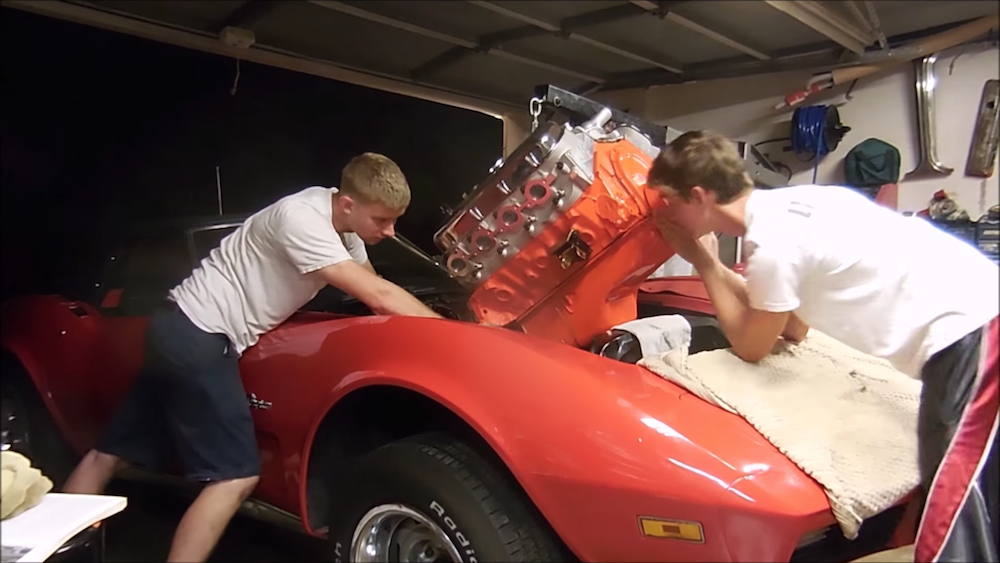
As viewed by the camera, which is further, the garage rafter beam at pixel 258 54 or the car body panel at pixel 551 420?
the garage rafter beam at pixel 258 54

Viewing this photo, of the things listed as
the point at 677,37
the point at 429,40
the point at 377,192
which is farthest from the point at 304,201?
the point at 677,37

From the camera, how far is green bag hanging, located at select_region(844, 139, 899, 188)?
904mm

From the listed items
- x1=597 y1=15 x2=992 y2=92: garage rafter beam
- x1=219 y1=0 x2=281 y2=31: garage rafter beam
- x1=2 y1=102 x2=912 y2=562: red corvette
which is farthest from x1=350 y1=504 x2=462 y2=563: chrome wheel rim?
x1=219 y1=0 x2=281 y2=31: garage rafter beam

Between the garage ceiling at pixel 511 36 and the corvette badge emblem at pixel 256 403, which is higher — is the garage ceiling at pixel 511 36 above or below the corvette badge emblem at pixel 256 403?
above

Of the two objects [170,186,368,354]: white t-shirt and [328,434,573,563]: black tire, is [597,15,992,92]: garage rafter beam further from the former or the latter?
[328,434,573,563]: black tire

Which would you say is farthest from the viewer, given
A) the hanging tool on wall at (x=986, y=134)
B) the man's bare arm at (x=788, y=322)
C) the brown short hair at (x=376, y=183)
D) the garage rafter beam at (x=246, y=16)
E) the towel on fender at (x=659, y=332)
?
the garage rafter beam at (x=246, y=16)

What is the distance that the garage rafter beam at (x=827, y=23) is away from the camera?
0.98m

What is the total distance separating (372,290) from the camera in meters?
1.25

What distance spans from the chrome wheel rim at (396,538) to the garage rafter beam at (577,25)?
838 mm

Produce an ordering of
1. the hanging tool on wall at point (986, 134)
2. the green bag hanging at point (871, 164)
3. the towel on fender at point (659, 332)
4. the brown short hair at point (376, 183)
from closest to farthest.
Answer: the hanging tool on wall at point (986, 134)
the green bag hanging at point (871, 164)
the towel on fender at point (659, 332)
the brown short hair at point (376, 183)

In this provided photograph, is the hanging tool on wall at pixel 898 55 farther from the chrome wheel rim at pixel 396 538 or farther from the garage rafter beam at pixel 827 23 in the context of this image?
the chrome wheel rim at pixel 396 538

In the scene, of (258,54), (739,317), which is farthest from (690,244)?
(258,54)

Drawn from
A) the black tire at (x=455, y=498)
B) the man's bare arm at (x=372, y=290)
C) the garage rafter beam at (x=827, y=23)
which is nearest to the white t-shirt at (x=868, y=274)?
the garage rafter beam at (x=827, y=23)

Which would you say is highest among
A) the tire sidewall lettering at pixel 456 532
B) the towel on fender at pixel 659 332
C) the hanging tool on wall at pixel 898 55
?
the hanging tool on wall at pixel 898 55
